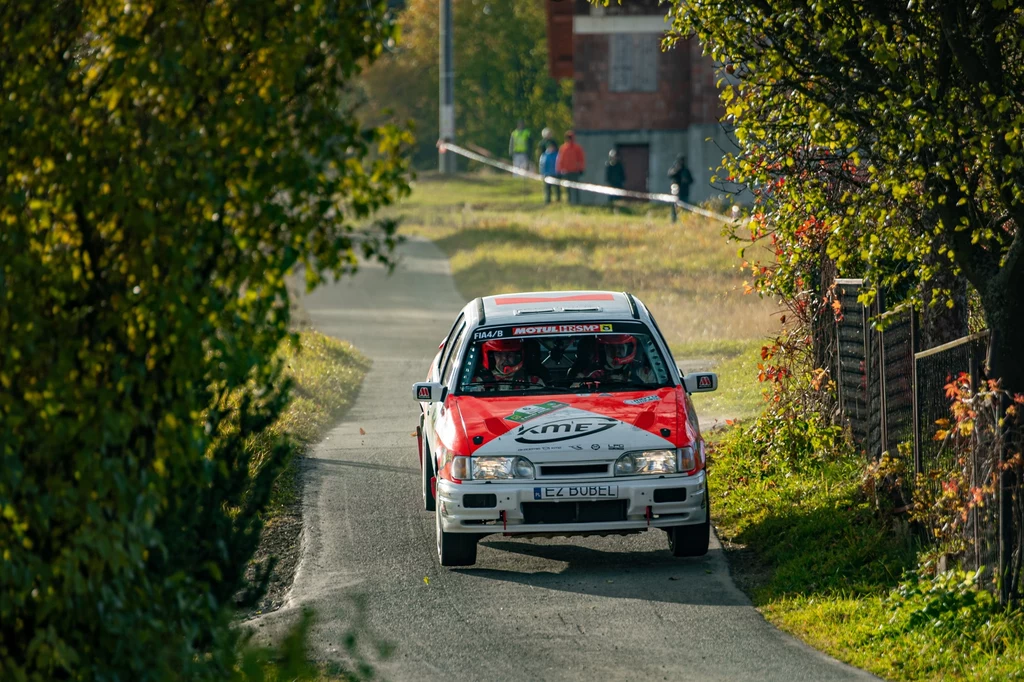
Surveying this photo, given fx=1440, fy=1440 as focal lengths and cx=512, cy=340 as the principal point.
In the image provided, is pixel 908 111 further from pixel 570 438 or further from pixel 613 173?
pixel 613 173

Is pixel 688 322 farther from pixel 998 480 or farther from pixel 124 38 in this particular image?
pixel 124 38

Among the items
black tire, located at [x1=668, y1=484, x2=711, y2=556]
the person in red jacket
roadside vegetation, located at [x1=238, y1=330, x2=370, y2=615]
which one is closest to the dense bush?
roadside vegetation, located at [x1=238, y1=330, x2=370, y2=615]

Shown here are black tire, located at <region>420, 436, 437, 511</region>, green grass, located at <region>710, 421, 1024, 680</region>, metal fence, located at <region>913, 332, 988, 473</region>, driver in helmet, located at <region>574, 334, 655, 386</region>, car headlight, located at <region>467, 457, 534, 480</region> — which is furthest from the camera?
black tire, located at <region>420, 436, 437, 511</region>

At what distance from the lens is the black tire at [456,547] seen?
31.8 ft

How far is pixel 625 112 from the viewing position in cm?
4878

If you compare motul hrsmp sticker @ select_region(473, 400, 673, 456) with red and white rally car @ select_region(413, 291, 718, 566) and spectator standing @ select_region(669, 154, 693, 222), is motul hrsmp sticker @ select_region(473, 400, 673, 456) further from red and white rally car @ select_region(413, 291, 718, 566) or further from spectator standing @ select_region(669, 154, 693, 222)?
spectator standing @ select_region(669, 154, 693, 222)

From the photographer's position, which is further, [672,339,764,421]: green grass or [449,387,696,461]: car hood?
[672,339,764,421]: green grass

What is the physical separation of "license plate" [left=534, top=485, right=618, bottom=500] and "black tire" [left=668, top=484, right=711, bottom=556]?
2.22 ft

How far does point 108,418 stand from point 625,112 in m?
45.5

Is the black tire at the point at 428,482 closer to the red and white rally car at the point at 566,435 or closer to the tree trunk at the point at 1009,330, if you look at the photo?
the red and white rally car at the point at 566,435

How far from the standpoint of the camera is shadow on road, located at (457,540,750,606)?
9.14 meters

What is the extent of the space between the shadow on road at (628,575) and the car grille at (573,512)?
44 centimetres

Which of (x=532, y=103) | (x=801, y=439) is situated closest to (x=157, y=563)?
(x=801, y=439)

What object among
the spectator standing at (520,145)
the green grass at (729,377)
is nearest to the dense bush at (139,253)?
the green grass at (729,377)
